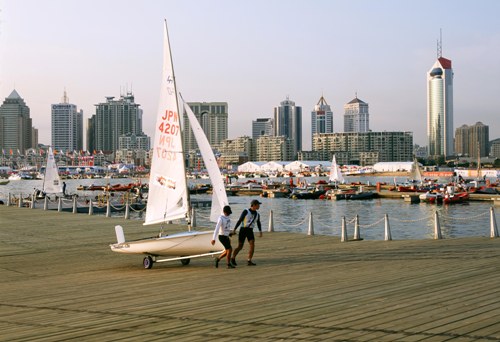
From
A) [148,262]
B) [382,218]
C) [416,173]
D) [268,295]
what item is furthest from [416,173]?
[268,295]

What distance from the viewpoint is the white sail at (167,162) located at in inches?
654

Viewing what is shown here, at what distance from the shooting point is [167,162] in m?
16.9

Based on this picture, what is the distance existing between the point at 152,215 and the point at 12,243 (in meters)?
7.29

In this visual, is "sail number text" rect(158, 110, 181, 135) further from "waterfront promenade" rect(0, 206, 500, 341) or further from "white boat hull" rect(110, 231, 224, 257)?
"waterfront promenade" rect(0, 206, 500, 341)

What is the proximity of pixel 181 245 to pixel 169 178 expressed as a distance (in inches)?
103

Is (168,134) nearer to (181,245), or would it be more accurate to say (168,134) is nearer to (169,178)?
(169,178)

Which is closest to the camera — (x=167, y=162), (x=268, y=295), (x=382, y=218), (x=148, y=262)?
(x=268, y=295)

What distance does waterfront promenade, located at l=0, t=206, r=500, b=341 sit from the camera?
7941 mm

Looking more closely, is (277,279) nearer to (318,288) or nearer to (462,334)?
(318,288)

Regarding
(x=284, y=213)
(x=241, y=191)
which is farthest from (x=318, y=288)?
(x=241, y=191)

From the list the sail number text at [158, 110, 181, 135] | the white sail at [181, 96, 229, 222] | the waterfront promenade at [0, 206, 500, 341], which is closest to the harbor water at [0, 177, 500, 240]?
the sail number text at [158, 110, 181, 135]

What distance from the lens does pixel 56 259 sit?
57.1ft

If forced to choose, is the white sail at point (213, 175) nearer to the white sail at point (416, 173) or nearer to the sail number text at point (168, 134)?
the sail number text at point (168, 134)

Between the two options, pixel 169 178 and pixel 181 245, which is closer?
pixel 181 245
